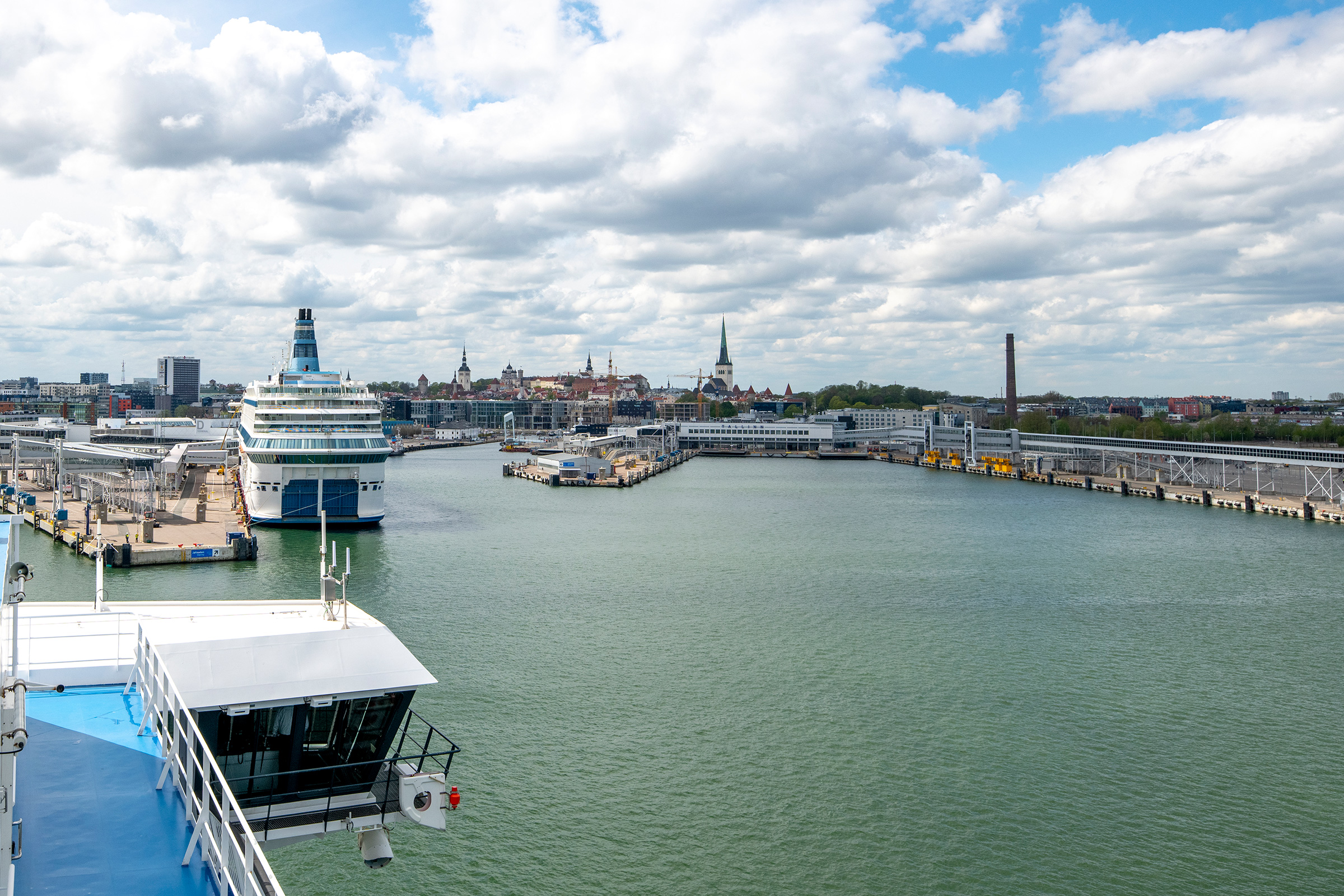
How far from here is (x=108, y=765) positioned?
759 centimetres

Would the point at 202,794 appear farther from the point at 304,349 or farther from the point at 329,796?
the point at 304,349

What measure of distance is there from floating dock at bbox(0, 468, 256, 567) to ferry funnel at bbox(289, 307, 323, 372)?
7.81 m

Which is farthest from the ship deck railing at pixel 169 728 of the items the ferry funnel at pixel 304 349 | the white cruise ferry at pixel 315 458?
the ferry funnel at pixel 304 349

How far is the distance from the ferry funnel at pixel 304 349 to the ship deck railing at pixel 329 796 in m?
45.3

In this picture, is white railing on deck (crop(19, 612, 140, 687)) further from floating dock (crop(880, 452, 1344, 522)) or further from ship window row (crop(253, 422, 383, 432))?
floating dock (crop(880, 452, 1344, 522))

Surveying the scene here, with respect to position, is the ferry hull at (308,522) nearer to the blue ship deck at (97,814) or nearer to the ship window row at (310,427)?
the ship window row at (310,427)

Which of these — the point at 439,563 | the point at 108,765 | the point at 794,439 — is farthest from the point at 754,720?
the point at 794,439

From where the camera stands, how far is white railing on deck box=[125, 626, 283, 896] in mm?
6016

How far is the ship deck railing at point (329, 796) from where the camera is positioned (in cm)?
796

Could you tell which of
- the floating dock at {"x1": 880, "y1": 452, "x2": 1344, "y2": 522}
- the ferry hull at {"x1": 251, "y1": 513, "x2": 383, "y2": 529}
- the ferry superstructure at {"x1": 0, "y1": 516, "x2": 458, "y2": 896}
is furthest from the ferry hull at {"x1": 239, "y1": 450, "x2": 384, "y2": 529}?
the floating dock at {"x1": 880, "y1": 452, "x2": 1344, "y2": 522}

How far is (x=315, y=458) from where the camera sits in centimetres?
3950

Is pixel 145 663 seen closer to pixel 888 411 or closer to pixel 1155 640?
pixel 1155 640

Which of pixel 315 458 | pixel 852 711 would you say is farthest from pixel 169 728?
pixel 315 458

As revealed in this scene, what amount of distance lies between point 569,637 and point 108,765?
52.8ft
